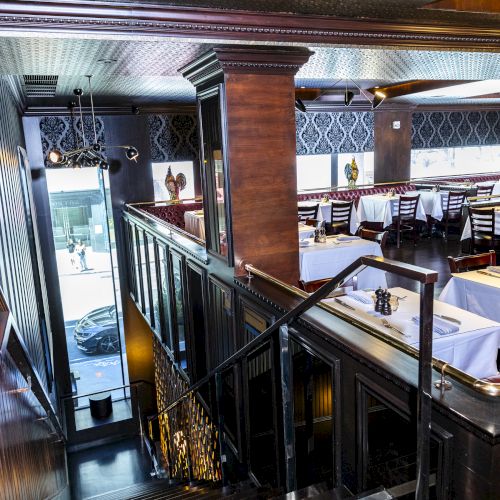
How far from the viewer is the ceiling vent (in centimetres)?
582

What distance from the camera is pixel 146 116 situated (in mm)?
9453

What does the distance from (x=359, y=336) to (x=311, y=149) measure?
9.35 m

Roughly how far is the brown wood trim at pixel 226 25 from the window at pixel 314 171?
772 centimetres

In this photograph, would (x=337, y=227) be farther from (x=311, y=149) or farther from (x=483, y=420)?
(x=483, y=420)

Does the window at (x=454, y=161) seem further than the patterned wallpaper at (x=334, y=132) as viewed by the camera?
Yes

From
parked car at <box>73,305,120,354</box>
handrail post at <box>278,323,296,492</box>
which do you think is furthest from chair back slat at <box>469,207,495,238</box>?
parked car at <box>73,305,120,354</box>

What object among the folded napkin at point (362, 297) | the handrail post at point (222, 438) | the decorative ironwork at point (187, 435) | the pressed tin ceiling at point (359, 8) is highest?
the pressed tin ceiling at point (359, 8)

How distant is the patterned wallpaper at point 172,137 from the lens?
31.6ft

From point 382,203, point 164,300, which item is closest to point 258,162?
point 164,300

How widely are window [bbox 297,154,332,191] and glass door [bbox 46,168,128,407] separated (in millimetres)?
4482

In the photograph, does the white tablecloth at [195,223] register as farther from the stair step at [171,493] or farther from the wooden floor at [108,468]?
the wooden floor at [108,468]

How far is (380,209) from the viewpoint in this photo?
9102 millimetres

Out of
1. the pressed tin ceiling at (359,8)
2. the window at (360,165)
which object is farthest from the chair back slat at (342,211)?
the pressed tin ceiling at (359,8)

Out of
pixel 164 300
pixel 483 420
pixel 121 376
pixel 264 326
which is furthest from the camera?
pixel 121 376
